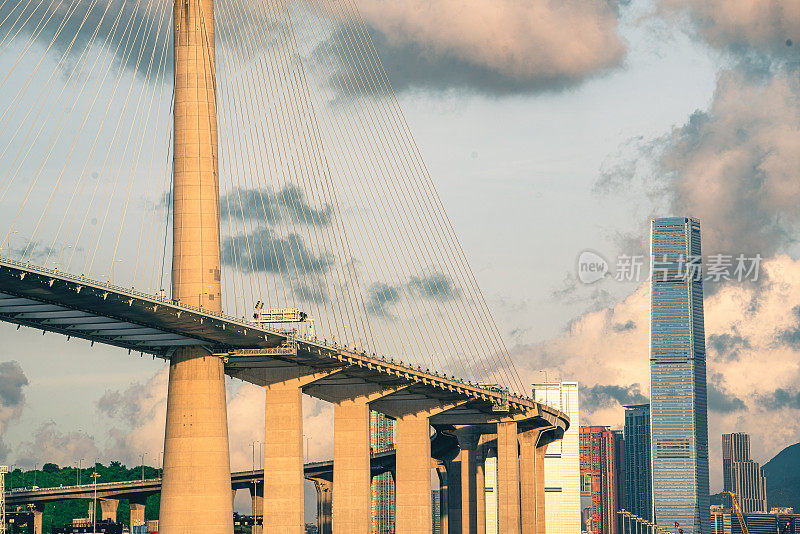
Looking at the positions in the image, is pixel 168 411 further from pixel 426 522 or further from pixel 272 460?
pixel 426 522

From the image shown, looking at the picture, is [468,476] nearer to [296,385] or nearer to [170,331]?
[296,385]

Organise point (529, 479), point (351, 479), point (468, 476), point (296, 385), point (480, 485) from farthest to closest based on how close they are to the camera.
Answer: point (480, 485) < point (529, 479) < point (468, 476) < point (351, 479) < point (296, 385)

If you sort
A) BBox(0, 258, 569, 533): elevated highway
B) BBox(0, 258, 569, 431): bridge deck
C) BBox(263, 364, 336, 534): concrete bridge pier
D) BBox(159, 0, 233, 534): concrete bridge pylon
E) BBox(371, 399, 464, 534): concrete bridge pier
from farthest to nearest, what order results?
BBox(371, 399, 464, 534): concrete bridge pier → BBox(263, 364, 336, 534): concrete bridge pier → BBox(159, 0, 233, 534): concrete bridge pylon → BBox(0, 258, 569, 533): elevated highway → BBox(0, 258, 569, 431): bridge deck

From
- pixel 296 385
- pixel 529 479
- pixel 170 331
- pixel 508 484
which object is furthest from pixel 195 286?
pixel 529 479

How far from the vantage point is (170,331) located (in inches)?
3981

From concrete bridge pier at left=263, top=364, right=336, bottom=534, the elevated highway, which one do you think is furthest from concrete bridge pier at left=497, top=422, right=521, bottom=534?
concrete bridge pier at left=263, top=364, right=336, bottom=534

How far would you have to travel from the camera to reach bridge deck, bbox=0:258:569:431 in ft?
286

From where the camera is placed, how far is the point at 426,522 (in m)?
139

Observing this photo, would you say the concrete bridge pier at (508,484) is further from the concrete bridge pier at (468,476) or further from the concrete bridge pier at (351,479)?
the concrete bridge pier at (351,479)

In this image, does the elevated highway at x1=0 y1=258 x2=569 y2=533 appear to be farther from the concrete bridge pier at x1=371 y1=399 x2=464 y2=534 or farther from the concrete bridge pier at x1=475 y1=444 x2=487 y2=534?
the concrete bridge pier at x1=475 y1=444 x2=487 y2=534

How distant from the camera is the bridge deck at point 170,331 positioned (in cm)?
8725

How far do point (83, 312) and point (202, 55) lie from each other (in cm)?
2408

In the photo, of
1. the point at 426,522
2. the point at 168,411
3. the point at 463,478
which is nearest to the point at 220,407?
the point at 168,411

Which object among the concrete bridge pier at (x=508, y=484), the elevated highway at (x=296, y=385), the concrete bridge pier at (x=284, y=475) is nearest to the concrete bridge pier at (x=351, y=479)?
the elevated highway at (x=296, y=385)
